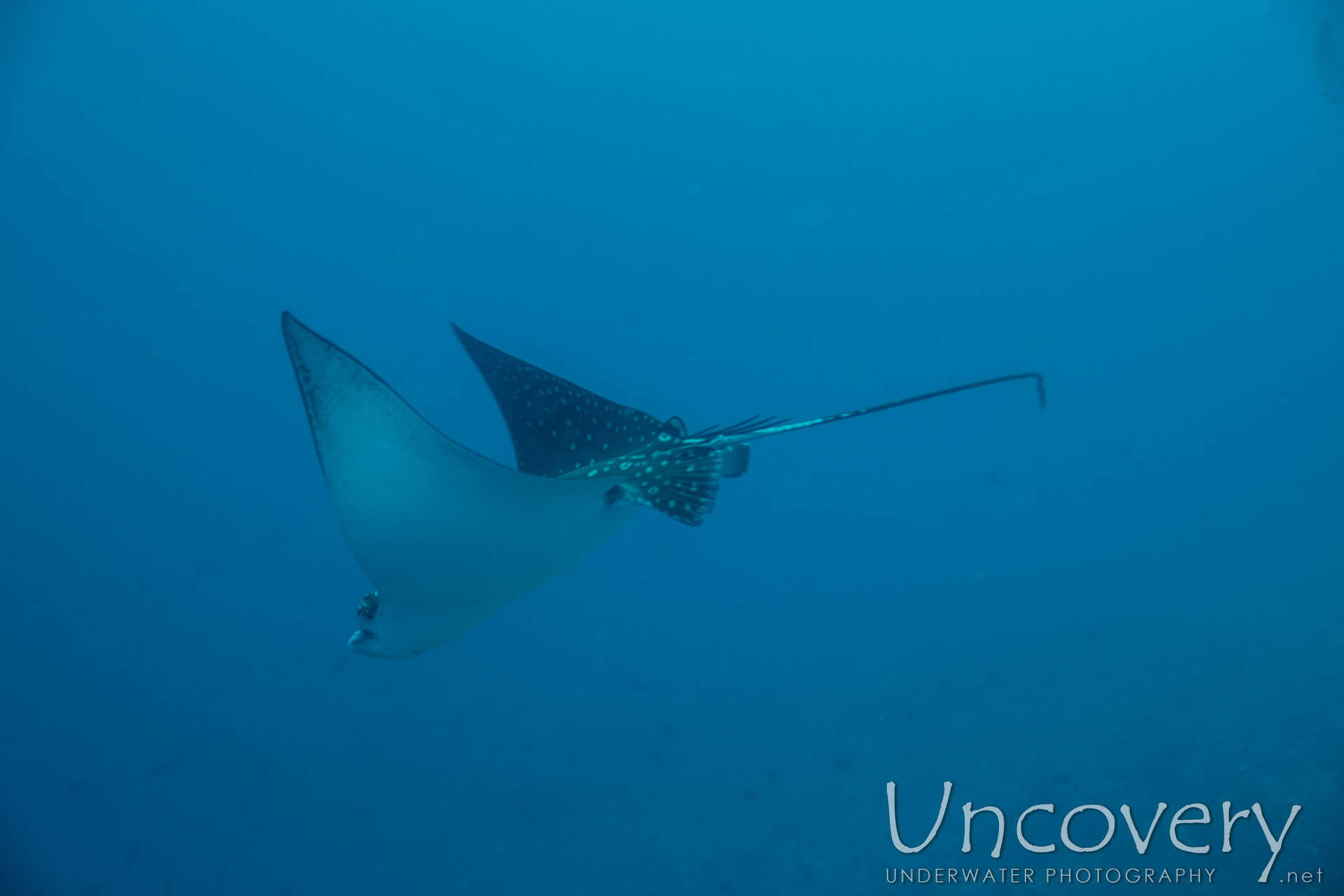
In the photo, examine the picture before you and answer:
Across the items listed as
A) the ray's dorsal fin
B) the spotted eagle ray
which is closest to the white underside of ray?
the spotted eagle ray

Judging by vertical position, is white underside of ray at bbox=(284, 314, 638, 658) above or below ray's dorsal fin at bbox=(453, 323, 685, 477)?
below

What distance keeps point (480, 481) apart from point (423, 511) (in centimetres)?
23

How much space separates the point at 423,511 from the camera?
8.21 feet

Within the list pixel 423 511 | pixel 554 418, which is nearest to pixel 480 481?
pixel 423 511

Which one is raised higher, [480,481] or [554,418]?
[554,418]

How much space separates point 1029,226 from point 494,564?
36.1 m

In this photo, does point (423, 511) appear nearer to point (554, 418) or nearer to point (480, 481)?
point (480, 481)

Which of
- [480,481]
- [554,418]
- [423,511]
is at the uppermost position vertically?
[554,418]

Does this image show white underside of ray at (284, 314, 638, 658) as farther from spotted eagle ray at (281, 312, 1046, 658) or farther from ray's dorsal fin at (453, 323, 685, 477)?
ray's dorsal fin at (453, 323, 685, 477)

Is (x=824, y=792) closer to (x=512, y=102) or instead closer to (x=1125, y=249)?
(x=512, y=102)

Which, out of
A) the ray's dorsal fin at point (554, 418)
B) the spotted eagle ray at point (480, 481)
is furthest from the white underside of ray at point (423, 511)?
the ray's dorsal fin at point (554, 418)

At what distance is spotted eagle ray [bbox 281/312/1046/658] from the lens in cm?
216

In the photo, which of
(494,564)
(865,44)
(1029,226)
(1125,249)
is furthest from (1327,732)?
(1029,226)

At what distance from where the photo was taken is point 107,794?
9.38m
